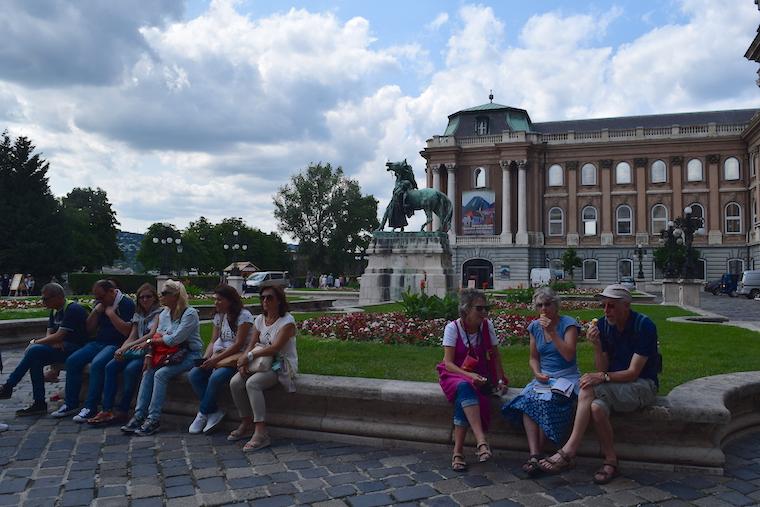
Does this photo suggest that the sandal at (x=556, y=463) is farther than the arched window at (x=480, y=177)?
No

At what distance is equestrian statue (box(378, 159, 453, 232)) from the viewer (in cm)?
2495

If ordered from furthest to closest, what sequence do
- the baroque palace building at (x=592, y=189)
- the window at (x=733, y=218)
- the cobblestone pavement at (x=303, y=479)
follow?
the baroque palace building at (x=592, y=189) < the window at (x=733, y=218) < the cobblestone pavement at (x=303, y=479)

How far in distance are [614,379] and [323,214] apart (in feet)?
211

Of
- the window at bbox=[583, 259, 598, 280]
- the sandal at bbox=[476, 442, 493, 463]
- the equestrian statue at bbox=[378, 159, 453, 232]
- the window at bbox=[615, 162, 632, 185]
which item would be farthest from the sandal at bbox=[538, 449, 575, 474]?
the window at bbox=[615, 162, 632, 185]

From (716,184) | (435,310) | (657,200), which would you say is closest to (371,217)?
(657,200)

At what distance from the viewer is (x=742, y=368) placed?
303 inches

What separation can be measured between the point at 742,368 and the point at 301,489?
6.01 m

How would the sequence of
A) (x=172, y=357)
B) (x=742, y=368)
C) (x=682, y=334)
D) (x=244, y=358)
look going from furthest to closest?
(x=682, y=334)
(x=742, y=368)
(x=172, y=357)
(x=244, y=358)

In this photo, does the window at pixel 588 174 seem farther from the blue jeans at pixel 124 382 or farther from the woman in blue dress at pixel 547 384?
the blue jeans at pixel 124 382

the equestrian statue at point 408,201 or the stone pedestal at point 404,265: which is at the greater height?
the equestrian statue at point 408,201

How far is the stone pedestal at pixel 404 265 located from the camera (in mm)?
24492

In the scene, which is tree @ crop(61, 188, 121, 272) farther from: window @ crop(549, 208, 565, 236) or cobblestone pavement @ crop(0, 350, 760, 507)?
cobblestone pavement @ crop(0, 350, 760, 507)

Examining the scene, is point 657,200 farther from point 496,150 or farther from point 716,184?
point 496,150

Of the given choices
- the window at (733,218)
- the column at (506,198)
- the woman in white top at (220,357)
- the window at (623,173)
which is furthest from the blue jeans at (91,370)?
the window at (733,218)
